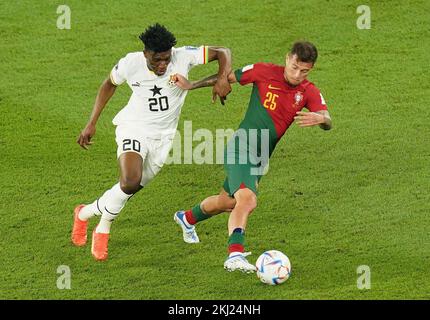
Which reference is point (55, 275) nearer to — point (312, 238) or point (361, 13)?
point (312, 238)

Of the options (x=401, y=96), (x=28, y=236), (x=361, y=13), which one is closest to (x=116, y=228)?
(x=28, y=236)

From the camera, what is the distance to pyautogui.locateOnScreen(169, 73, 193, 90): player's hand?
10.3 meters

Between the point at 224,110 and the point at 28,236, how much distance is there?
3.42 meters

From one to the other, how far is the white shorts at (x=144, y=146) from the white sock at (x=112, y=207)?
0.33 m

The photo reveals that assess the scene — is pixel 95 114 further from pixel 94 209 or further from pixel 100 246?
pixel 100 246

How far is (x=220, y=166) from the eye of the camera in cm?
1221

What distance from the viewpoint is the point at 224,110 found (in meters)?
13.3

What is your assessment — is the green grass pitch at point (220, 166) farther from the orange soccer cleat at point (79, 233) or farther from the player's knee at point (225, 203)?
the player's knee at point (225, 203)

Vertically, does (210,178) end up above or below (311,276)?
above

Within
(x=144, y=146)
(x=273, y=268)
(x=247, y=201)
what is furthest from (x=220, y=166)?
(x=273, y=268)

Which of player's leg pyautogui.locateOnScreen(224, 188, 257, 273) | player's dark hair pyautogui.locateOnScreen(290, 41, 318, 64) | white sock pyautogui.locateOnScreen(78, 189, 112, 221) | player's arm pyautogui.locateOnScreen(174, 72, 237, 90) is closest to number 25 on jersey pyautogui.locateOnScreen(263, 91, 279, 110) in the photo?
player's arm pyautogui.locateOnScreen(174, 72, 237, 90)

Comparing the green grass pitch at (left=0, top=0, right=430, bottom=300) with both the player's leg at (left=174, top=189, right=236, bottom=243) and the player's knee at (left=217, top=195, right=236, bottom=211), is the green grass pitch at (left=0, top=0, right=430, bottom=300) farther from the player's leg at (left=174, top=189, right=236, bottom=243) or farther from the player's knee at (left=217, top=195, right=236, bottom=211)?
the player's knee at (left=217, top=195, right=236, bottom=211)

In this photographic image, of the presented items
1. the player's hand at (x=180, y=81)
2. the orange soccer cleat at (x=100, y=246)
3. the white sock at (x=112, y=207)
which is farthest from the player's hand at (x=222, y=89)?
the orange soccer cleat at (x=100, y=246)

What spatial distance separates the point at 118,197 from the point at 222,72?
1.41 m
